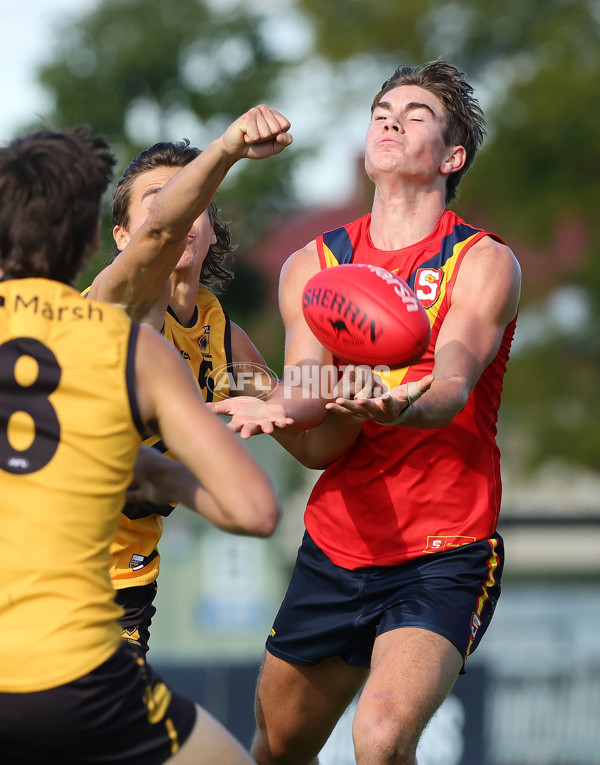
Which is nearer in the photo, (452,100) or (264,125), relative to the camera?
(264,125)

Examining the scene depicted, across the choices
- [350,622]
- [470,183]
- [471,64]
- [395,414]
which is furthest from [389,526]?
[471,64]

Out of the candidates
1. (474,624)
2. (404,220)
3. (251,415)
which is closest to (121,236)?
(404,220)

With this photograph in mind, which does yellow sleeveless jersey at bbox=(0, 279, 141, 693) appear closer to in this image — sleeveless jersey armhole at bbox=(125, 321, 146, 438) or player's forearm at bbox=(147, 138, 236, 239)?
sleeveless jersey armhole at bbox=(125, 321, 146, 438)

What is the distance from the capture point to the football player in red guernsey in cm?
397

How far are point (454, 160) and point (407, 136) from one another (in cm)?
29

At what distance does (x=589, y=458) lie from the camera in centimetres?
2325

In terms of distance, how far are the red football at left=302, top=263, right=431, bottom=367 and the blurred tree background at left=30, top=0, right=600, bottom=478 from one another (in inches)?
732

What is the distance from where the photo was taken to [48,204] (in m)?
2.74

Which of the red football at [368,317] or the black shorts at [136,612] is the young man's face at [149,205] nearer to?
the red football at [368,317]

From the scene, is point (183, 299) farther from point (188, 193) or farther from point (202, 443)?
point (202, 443)

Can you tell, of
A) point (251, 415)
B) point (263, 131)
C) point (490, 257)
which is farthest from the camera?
point (490, 257)

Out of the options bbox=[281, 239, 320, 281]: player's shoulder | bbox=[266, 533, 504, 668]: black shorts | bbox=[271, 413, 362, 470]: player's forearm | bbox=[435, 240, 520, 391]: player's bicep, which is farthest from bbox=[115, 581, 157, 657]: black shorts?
bbox=[435, 240, 520, 391]: player's bicep

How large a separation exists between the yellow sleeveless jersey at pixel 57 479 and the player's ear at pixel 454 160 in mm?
2197

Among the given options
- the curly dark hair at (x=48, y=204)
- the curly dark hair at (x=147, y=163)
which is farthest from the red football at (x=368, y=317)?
the curly dark hair at (x=48, y=204)
